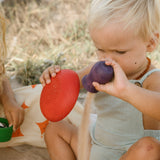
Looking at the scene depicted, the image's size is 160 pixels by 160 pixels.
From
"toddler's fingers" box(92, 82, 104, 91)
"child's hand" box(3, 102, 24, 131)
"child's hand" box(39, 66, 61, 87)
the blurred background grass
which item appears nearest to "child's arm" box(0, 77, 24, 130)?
"child's hand" box(3, 102, 24, 131)

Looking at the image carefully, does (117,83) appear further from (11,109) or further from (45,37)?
(45,37)

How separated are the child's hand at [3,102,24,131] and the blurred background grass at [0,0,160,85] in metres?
0.68

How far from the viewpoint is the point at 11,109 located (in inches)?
62.9

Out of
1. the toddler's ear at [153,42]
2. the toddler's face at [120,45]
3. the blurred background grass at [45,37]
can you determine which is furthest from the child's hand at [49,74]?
the blurred background grass at [45,37]

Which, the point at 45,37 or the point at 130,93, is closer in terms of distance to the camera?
the point at 130,93

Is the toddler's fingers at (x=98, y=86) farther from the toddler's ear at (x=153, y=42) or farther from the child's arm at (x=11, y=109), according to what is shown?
the child's arm at (x=11, y=109)

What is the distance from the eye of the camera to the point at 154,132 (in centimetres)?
123

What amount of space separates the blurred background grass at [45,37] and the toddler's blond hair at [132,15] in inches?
51.9

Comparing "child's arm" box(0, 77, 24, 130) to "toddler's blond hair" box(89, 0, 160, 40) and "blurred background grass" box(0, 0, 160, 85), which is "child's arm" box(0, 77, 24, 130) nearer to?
"blurred background grass" box(0, 0, 160, 85)

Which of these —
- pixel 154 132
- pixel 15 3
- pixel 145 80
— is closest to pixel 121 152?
pixel 154 132

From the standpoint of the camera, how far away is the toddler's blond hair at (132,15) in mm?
1062

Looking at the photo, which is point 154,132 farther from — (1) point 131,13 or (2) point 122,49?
(1) point 131,13

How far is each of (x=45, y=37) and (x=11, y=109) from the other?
164cm

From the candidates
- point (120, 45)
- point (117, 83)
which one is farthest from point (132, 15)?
point (117, 83)
